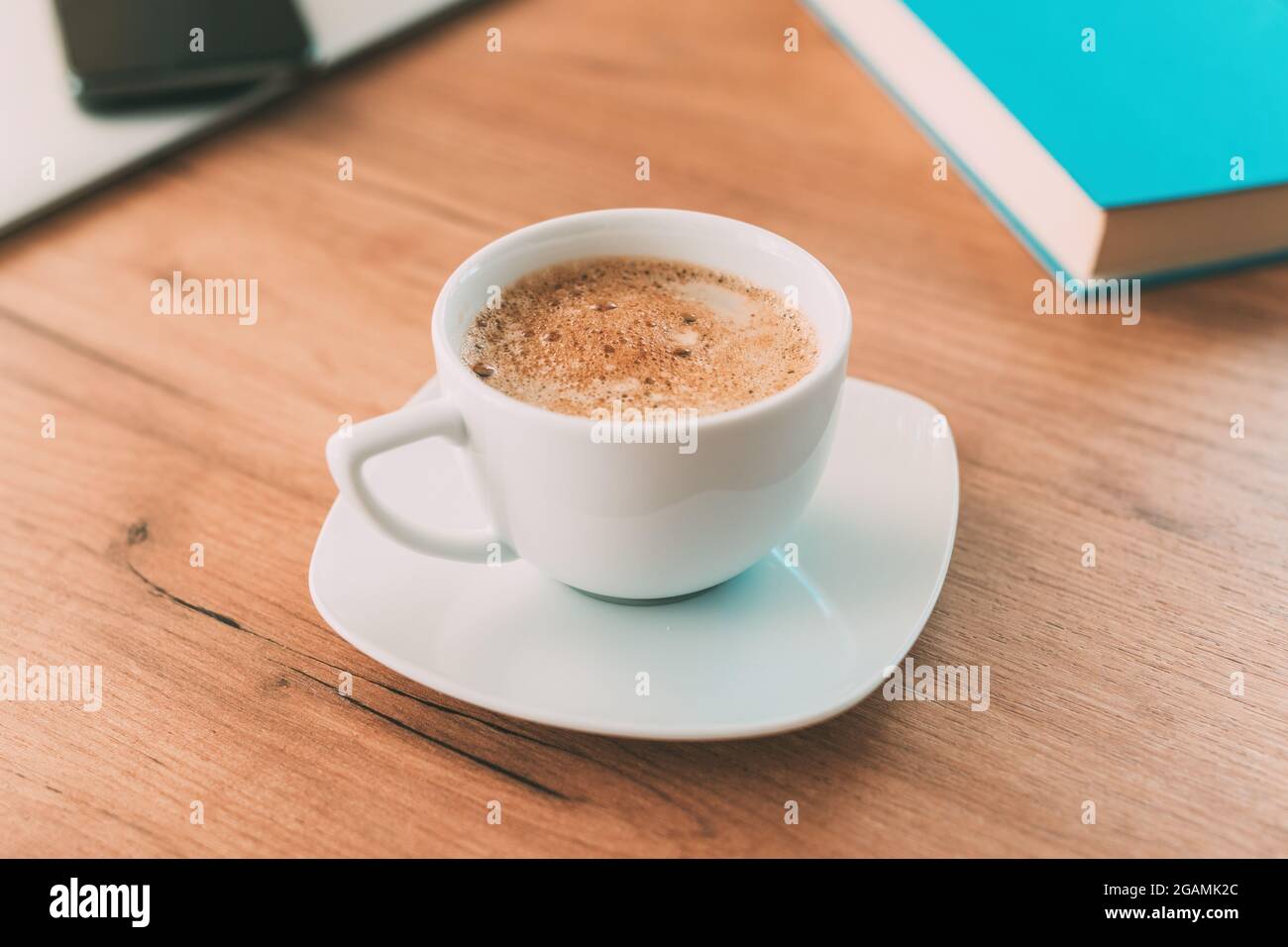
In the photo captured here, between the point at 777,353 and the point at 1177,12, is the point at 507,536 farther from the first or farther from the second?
the point at 1177,12

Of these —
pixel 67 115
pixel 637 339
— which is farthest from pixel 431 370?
pixel 67 115

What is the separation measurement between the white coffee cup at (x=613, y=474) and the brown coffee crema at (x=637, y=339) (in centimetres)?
2

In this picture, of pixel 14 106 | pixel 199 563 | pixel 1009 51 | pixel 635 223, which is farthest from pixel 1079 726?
pixel 14 106

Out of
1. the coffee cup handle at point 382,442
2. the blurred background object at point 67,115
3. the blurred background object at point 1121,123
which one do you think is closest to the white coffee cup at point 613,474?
the coffee cup handle at point 382,442

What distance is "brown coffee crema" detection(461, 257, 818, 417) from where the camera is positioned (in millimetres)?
568

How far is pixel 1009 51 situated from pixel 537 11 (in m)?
0.58

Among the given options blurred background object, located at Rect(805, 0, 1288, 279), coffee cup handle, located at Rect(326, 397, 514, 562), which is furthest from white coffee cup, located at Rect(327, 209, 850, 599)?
blurred background object, located at Rect(805, 0, 1288, 279)

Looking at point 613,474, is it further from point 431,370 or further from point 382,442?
point 431,370

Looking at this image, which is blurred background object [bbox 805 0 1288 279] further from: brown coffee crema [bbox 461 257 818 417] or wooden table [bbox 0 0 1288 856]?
brown coffee crema [bbox 461 257 818 417]

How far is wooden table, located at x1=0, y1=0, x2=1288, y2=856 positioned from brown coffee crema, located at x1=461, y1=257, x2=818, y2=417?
0.54 ft

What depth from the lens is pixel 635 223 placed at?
0.65 metres

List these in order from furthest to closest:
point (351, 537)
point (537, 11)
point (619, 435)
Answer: point (537, 11) < point (351, 537) < point (619, 435)

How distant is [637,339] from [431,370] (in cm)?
26

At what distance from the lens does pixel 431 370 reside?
2.70 feet
